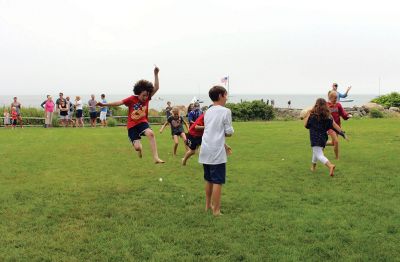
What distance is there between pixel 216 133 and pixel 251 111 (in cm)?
2663

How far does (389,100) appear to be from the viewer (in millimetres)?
36250

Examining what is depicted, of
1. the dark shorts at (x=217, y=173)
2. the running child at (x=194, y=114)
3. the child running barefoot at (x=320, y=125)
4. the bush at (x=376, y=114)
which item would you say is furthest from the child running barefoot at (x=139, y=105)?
the bush at (x=376, y=114)

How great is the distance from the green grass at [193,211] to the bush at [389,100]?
85.4ft

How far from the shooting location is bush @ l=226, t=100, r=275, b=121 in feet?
106

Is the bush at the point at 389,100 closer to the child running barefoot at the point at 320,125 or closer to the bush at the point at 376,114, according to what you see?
the bush at the point at 376,114

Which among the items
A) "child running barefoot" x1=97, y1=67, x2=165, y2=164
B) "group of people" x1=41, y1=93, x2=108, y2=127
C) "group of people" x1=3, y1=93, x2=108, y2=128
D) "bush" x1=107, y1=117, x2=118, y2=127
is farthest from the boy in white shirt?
"bush" x1=107, y1=117, x2=118, y2=127

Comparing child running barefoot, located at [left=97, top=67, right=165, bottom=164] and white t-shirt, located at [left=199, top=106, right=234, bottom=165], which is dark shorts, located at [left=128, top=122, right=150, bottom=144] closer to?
child running barefoot, located at [left=97, top=67, right=165, bottom=164]

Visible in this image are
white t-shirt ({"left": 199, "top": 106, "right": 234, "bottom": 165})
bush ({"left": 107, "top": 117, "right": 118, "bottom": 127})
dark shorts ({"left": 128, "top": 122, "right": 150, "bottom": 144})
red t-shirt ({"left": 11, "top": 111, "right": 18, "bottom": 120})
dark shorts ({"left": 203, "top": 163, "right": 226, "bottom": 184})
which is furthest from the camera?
bush ({"left": 107, "top": 117, "right": 118, "bottom": 127})

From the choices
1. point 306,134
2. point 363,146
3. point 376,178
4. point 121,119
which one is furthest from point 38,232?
point 121,119

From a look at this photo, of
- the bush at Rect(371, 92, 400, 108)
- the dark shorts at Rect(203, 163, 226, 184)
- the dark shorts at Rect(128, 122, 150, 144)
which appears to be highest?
the bush at Rect(371, 92, 400, 108)

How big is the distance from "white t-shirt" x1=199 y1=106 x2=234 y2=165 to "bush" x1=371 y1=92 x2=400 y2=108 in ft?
107

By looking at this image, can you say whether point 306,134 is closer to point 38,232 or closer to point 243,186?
point 243,186

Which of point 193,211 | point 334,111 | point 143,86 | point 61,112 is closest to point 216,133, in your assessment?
point 193,211

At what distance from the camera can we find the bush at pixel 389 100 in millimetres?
35778
